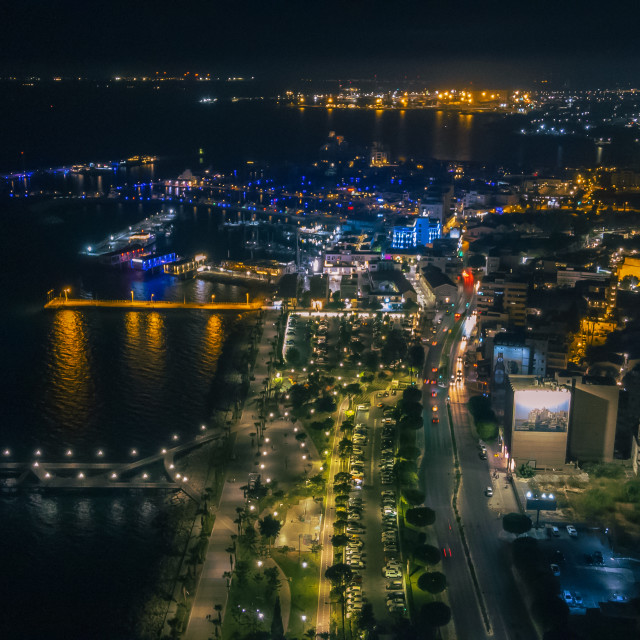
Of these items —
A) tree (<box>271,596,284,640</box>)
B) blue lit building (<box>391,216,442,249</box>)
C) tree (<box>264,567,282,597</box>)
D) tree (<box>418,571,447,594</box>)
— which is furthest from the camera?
blue lit building (<box>391,216,442,249</box>)

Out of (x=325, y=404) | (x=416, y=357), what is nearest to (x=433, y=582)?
(x=325, y=404)

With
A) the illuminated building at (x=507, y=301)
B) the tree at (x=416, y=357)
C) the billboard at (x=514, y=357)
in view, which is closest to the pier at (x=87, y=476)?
the tree at (x=416, y=357)

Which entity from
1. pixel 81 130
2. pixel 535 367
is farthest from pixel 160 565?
pixel 81 130

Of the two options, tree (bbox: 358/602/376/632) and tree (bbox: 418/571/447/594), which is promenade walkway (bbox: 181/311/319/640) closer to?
tree (bbox: 358/602/376/632)

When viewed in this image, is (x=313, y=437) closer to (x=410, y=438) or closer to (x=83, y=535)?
(x=410, y=438)

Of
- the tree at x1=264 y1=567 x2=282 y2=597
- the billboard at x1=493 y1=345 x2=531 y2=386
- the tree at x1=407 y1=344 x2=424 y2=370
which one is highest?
the billboard at x1=493 y1=345 x2=531 y2=386

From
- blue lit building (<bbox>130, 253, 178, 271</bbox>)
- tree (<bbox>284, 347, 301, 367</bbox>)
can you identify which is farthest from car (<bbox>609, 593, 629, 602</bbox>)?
blue lit building (<bbox>130, 253, 178, 271</bbox>)
